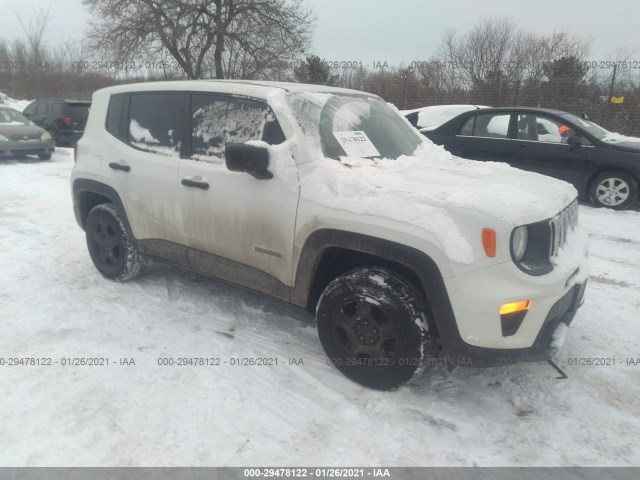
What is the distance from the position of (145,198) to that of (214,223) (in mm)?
843

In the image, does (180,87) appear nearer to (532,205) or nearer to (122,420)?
(122,420)

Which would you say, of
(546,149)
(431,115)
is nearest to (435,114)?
(431,115)

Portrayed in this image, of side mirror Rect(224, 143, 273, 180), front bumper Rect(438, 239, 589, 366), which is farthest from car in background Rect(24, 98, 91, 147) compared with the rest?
front bumper Rect(438, 239, 589, 366)

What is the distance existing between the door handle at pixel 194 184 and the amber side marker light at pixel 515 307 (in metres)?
2.12

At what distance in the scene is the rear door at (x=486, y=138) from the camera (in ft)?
26.5

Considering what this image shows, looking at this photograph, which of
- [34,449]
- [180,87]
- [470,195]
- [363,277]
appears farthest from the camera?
[180,87]

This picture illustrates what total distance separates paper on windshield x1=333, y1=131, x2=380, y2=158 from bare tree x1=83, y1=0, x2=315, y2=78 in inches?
673

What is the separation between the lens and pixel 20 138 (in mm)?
11250

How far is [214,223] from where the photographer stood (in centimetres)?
341

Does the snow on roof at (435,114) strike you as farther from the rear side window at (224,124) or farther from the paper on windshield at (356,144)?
the rear side window at (224,124)

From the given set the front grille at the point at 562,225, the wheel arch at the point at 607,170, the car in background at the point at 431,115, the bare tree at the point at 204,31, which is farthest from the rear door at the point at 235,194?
the bare tree at the point at 204,31

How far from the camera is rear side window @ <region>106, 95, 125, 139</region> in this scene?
4160 millimetres

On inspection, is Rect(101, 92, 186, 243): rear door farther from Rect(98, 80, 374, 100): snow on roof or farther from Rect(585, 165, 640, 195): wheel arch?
Rect(585, 165, 640, 195): wheel arch

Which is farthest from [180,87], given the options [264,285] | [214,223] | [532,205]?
[532,205]
